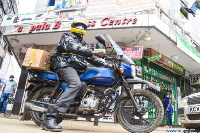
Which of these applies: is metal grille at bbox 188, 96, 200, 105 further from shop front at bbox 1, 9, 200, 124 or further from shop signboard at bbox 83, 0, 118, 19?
shop signboard at bbox 83, 0, 118, 19

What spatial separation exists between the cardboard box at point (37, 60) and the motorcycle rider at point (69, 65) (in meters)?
0.13

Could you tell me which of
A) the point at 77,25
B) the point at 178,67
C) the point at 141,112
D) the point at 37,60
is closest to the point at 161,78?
the point at 178,67

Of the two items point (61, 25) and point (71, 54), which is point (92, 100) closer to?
point (71, 54)

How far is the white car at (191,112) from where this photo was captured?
10.7ft

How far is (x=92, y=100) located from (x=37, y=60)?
3.98 feet

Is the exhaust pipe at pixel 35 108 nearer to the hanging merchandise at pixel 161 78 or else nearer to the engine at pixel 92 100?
the engine at pixel 92 100

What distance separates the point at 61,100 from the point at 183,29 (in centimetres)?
999

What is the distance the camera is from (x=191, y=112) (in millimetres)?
3326

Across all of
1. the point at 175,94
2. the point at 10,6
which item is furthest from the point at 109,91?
the point at 10,6

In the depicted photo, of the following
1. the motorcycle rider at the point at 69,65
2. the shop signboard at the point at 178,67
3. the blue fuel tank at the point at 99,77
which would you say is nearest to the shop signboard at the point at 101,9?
the motorcycle rider at the point at 69,65

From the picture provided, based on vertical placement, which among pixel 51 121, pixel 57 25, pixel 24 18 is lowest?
pixel 51 121

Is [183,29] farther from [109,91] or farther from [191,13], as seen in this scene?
[109,91]

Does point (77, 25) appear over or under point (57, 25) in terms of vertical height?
under

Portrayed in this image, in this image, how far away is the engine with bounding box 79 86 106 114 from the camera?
9.96ft
